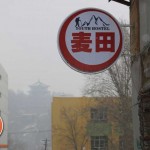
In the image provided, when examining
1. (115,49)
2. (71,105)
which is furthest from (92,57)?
(71,105)

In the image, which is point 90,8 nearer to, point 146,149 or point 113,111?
point 146,149

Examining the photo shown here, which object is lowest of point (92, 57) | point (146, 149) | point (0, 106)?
point (146, 149)

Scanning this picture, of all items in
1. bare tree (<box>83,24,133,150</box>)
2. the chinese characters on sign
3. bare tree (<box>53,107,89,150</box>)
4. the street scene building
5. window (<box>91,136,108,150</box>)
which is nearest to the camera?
the chinese characters on sign

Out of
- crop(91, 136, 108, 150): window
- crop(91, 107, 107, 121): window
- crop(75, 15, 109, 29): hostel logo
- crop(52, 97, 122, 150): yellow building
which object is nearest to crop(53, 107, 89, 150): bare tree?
crop(52, 97, 122, 150): yellow building

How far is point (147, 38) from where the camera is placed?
8992mm

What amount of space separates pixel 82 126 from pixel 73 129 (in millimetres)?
1083

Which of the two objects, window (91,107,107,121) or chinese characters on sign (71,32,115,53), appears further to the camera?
window (91,107,107,121)

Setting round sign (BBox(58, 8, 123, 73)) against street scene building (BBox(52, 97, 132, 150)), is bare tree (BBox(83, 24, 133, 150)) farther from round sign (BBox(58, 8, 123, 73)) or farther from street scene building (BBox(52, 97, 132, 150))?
round sign (BBox(58, 8, 123, 73))

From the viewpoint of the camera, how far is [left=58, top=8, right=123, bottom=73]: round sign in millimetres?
8312

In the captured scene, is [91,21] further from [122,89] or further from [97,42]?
A: [122,89]

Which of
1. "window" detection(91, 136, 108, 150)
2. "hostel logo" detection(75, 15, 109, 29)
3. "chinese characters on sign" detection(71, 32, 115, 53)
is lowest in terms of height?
"chinese characters on sign" detection(71, 32, 115, 53)

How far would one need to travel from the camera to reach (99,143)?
189 feet

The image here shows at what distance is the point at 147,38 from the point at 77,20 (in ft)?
4.22

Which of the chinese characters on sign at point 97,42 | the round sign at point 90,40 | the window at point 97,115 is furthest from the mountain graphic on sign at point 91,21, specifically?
the window at point 97,115
